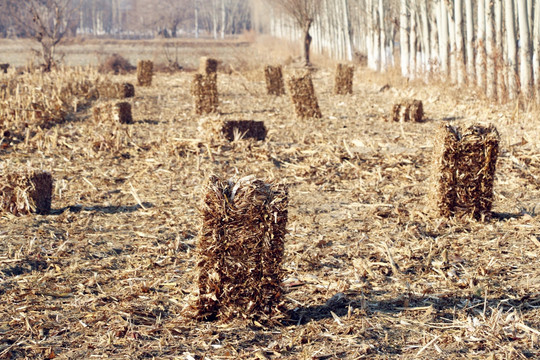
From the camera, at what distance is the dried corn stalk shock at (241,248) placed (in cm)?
412

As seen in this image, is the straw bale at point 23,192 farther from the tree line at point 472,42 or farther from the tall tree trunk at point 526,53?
the tall tree trunk at point 526,53

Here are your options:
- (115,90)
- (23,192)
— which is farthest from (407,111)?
(115,90)

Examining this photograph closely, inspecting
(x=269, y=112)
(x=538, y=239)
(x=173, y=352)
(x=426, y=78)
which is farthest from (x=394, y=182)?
(x=426, y=78)

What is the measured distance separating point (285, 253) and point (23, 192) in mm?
2752

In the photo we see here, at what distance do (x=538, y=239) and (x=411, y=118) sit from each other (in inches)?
270

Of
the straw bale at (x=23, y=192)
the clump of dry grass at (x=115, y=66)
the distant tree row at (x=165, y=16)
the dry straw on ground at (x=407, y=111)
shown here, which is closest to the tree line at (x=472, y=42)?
the dry straw on ground at (x=407, y=111)

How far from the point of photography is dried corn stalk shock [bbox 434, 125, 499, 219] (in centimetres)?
604

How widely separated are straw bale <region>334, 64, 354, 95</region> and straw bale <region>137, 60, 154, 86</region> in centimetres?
613

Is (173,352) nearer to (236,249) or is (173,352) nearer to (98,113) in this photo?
(236,249)

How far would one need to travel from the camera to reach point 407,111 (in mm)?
12219

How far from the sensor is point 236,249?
415 centimetres

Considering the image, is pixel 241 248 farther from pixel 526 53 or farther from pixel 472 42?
pixel 472 42

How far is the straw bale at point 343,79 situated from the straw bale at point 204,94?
4.21 m

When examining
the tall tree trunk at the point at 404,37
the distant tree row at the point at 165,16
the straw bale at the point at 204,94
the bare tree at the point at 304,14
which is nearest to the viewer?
the straw bale at the point at 204,94
